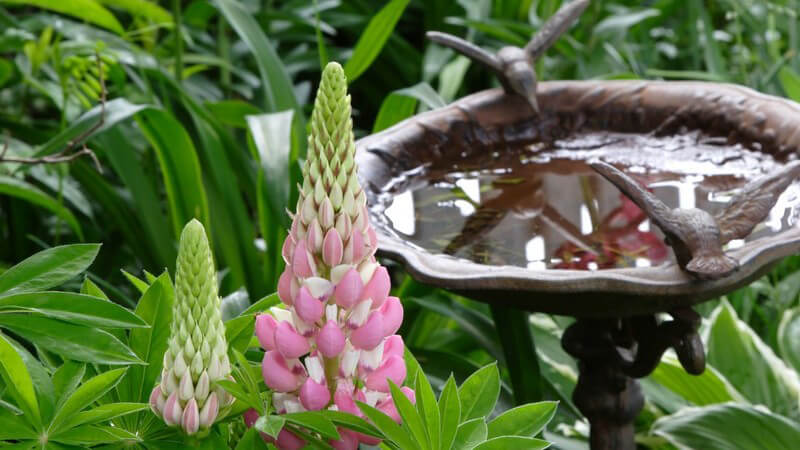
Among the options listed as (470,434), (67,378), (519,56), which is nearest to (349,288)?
(470,434)

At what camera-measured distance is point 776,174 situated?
1208 millimetres

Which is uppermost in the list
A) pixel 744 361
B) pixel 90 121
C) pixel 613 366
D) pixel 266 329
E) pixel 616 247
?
pixel 266 329

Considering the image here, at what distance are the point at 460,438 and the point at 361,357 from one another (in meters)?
0.09

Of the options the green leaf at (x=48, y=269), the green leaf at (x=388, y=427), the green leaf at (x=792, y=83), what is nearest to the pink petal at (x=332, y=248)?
the green leaf at (x=388, y=427)

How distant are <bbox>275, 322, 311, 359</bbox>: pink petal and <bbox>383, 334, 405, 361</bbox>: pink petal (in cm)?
7

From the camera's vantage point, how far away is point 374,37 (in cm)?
212

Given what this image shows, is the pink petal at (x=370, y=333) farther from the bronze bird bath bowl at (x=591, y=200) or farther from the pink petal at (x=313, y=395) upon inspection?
the bronze bird bath bowl at (x=591, y=200)

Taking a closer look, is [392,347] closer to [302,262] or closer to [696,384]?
[302,262]

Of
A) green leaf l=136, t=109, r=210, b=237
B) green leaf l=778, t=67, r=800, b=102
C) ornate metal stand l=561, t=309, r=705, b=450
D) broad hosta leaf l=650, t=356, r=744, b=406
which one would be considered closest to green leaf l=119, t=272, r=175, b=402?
ornate metal stand l=561, t=309, r=705, b=450

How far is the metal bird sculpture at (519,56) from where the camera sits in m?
1.73

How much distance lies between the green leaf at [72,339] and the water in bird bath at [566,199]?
68 centimetres

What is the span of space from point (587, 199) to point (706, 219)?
47 cm

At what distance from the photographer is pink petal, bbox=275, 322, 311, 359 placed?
742 millimetres

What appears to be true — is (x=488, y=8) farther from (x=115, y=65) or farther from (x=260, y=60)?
(x=115, y=65)
